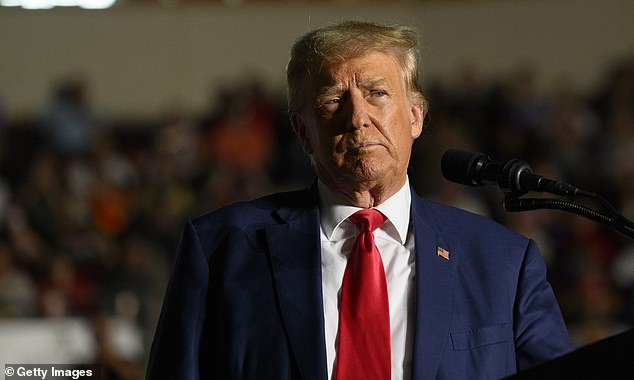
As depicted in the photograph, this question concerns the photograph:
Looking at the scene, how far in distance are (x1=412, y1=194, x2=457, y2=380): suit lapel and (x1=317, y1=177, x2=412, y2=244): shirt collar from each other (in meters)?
0.02

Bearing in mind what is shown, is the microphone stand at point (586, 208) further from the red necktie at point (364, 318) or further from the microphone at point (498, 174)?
the red necktie at point (364, 318)

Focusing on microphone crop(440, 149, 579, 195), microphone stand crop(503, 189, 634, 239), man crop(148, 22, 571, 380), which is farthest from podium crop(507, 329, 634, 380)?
man crop(148, 22, 571, 380)

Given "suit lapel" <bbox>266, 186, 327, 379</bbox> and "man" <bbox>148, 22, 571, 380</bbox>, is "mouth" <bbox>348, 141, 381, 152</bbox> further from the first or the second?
"suit lapel" <bbox>266, 186, 327, 379</bbox>

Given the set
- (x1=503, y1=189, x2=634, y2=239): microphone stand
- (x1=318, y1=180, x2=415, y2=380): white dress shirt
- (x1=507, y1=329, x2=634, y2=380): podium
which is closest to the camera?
(x1=507, y1=329, x2=634, y2=380): podium

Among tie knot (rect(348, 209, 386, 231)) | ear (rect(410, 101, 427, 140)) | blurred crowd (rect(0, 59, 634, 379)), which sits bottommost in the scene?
blurred crowd (rect(0, 59, 634, 379))

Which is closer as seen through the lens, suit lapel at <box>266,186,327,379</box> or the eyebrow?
suit lapel at <box>266,186,327,379</box>

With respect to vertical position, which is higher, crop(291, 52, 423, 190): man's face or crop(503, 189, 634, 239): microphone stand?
crop(291, 52, 423, 190): man's face

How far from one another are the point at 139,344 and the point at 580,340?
2.15m

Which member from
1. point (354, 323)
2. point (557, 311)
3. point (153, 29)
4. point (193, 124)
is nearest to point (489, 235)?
point (557, 311)

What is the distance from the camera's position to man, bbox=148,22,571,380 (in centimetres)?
194

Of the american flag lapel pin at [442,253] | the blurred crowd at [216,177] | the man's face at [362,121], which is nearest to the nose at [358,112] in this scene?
the man's face at [362,121]

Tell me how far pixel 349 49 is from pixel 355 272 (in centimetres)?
39

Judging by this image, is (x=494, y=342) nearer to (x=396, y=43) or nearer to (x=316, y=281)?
(x=316, y=281)

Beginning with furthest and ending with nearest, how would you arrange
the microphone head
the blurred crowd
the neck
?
the blurred crowd
the neck
the microphone head
